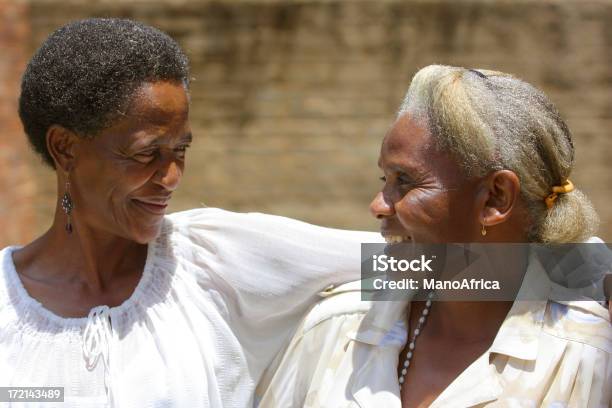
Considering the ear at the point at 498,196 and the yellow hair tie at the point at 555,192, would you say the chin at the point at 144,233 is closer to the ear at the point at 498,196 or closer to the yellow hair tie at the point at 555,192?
the ear at the point at 498,196

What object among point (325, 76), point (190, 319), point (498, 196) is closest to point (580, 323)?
point (498, 196)

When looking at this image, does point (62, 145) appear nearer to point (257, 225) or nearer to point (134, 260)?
point (134, 260)

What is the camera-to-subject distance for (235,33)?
8078mm

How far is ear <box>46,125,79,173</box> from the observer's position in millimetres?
2939

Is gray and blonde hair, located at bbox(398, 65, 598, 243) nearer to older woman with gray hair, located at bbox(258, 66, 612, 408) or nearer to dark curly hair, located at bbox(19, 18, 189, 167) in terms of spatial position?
older woman with gray hair, located at bbox(258, 66, 612, 408)

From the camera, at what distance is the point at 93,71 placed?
9.23 feet

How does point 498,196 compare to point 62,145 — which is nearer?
point 498,196

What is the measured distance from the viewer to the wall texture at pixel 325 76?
26.4ft

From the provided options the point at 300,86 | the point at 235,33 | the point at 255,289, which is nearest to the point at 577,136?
the point at 300,86

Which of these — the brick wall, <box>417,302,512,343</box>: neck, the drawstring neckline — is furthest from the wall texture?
<box>417,302,512,343</box>: neck

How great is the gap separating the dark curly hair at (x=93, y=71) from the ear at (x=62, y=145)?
24mm

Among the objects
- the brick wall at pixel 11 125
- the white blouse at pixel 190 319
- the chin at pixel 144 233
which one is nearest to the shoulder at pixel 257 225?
the white blouse at pixel 190 319

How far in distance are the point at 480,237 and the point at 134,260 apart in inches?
44.7

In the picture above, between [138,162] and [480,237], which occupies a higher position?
[138,162]
